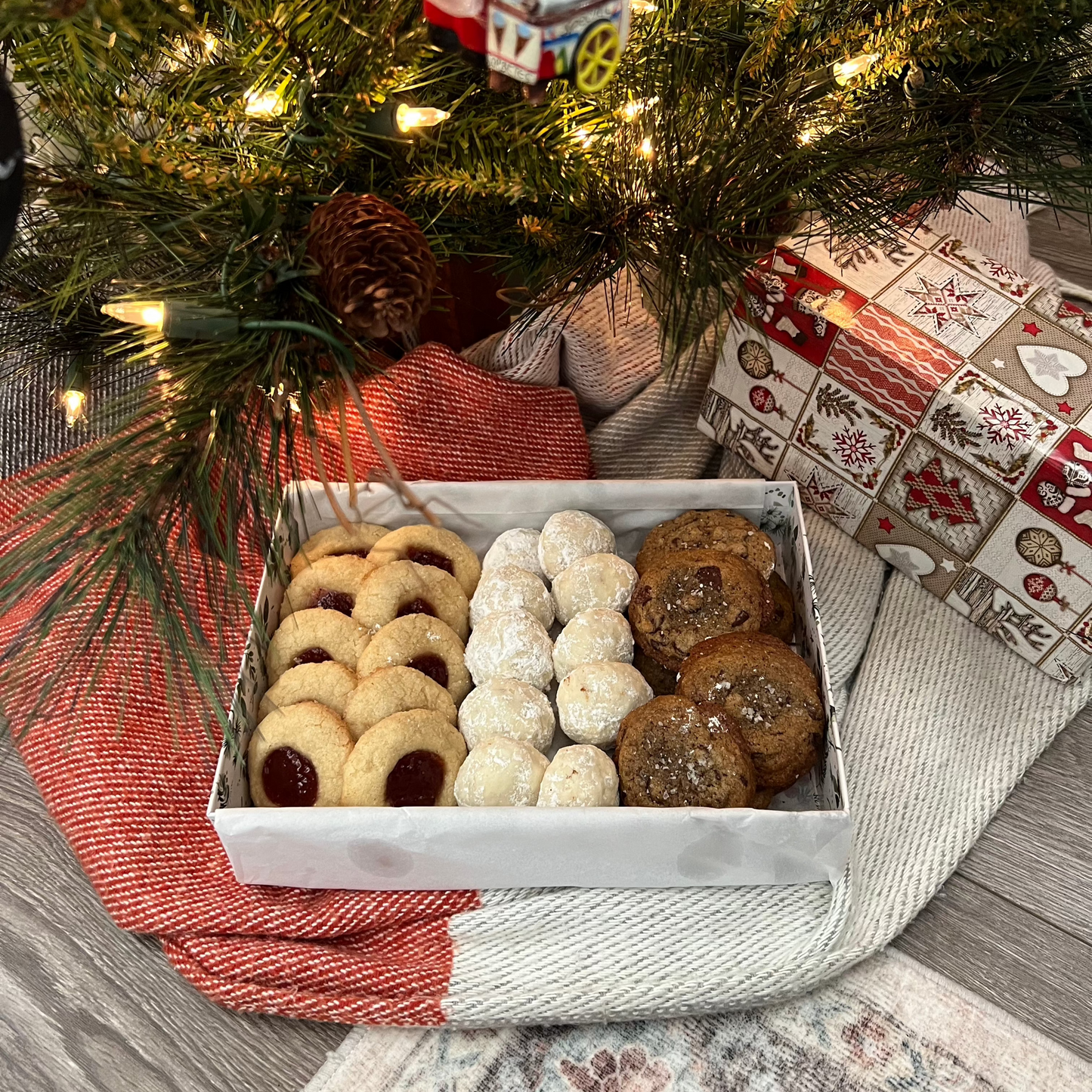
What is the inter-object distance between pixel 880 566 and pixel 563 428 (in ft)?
1.10

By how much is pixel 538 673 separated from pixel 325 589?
0.64 feet

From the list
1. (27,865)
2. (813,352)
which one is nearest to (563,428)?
(813,352)

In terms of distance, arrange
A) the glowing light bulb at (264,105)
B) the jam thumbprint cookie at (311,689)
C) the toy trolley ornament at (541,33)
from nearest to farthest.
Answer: the toy trolley ornament at (541,33), the glowing light bulb at (264,105), the jam thumbprint cookie at (311,689)

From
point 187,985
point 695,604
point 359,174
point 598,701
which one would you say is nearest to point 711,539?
point 695,604

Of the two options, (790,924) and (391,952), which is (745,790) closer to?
(790,924)

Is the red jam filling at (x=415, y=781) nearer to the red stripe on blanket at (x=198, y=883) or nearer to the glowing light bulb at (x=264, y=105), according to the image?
the red stripe on blanket at (x=198, y=883)

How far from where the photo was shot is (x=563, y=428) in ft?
3.24

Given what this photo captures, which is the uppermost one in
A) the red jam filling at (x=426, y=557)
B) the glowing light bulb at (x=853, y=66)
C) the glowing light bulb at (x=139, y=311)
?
the glowing light bulb at (x=853, y=66)

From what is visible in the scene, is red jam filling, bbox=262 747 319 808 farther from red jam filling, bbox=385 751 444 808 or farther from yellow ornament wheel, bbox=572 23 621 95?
yellow ornament wheel, bbox=572 23 621 95

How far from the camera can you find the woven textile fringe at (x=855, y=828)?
72 cm

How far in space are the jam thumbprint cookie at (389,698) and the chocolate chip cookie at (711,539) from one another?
22 centimetres

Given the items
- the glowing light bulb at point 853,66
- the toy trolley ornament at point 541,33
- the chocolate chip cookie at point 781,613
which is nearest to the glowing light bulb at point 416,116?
the toy trolley ornament at point 541,33

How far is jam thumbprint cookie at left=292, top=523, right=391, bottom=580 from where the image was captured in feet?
2.82

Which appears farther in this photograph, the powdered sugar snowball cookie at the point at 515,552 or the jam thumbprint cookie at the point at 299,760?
the powdered sugar snowball cookie at the point at 515,552
